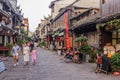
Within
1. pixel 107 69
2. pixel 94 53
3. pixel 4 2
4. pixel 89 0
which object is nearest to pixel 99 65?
pixel 107 69

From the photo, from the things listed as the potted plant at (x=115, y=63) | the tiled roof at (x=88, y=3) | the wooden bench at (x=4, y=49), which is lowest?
the potted plant at (x=115, y=63)

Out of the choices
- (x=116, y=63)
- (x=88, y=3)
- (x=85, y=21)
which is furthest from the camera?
(x=88, y=3)

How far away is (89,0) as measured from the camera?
151 ft

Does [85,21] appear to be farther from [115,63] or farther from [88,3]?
[88,3]

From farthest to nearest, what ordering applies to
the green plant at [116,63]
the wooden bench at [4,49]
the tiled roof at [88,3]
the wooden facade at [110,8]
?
the tiled roof at [88,3] < the wooden bench at [4,49] < the wooden facade at [110,8] < the green plant at [116,63]

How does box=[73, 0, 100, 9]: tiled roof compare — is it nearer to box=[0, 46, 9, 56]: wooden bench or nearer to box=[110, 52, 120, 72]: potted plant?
box=[0, 46, 9, 56]: wooden bench

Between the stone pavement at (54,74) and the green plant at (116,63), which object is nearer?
the stone pavement at (54,74)

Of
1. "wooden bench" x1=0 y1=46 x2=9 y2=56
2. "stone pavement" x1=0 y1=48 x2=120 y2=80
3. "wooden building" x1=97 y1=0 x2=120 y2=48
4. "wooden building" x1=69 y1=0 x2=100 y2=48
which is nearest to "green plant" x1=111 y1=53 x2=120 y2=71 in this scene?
"stone pavement" x1=0 y1=48 x2=120 y2=80

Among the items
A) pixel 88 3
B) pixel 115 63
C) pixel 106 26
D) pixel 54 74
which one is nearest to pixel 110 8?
pixel 106 26

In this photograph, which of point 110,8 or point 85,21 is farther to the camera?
point 85,21

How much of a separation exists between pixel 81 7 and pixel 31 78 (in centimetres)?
2838

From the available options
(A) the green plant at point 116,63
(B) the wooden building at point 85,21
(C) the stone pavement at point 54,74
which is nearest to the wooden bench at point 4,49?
(B) the wooden building at point 85,21

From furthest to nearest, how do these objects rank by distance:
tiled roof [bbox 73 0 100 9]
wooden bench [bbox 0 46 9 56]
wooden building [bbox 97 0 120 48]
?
tiled roof [bbox 73 0 100 9] < wooden bench [bbox 0 46 9 56] < wooden building [bbox 97 0 120 48]

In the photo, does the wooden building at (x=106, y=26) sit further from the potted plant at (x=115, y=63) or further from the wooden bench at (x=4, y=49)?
the wooden bench at (x=4, y=49)
